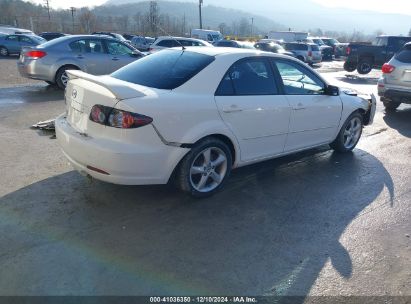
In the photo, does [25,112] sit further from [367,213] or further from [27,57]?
[367,213]

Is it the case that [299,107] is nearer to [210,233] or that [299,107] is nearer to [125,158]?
[210,233]

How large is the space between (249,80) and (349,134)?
8.22 feet

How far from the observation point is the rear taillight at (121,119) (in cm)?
336

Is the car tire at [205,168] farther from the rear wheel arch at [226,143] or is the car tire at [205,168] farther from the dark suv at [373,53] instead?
the dark suv at [373,53]

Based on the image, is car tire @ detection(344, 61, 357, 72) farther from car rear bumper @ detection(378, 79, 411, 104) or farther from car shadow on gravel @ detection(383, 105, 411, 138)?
car rear bumper @ detection(378, 79, 411, 104)

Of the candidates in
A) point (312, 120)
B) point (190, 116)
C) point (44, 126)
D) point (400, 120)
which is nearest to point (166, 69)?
point (190, 116)

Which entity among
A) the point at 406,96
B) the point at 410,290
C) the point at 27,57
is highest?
the point at 27,57

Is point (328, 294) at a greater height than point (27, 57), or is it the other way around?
point (27, 57)

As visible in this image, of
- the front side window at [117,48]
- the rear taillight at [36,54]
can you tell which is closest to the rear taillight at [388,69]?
the front side window at [117,48]

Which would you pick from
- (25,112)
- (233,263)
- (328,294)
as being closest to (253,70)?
(233,263)

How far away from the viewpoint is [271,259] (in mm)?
3104

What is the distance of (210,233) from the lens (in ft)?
11.3

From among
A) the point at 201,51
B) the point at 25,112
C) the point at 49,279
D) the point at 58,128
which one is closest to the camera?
the point at 49,279

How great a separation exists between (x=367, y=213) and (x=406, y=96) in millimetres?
5733
